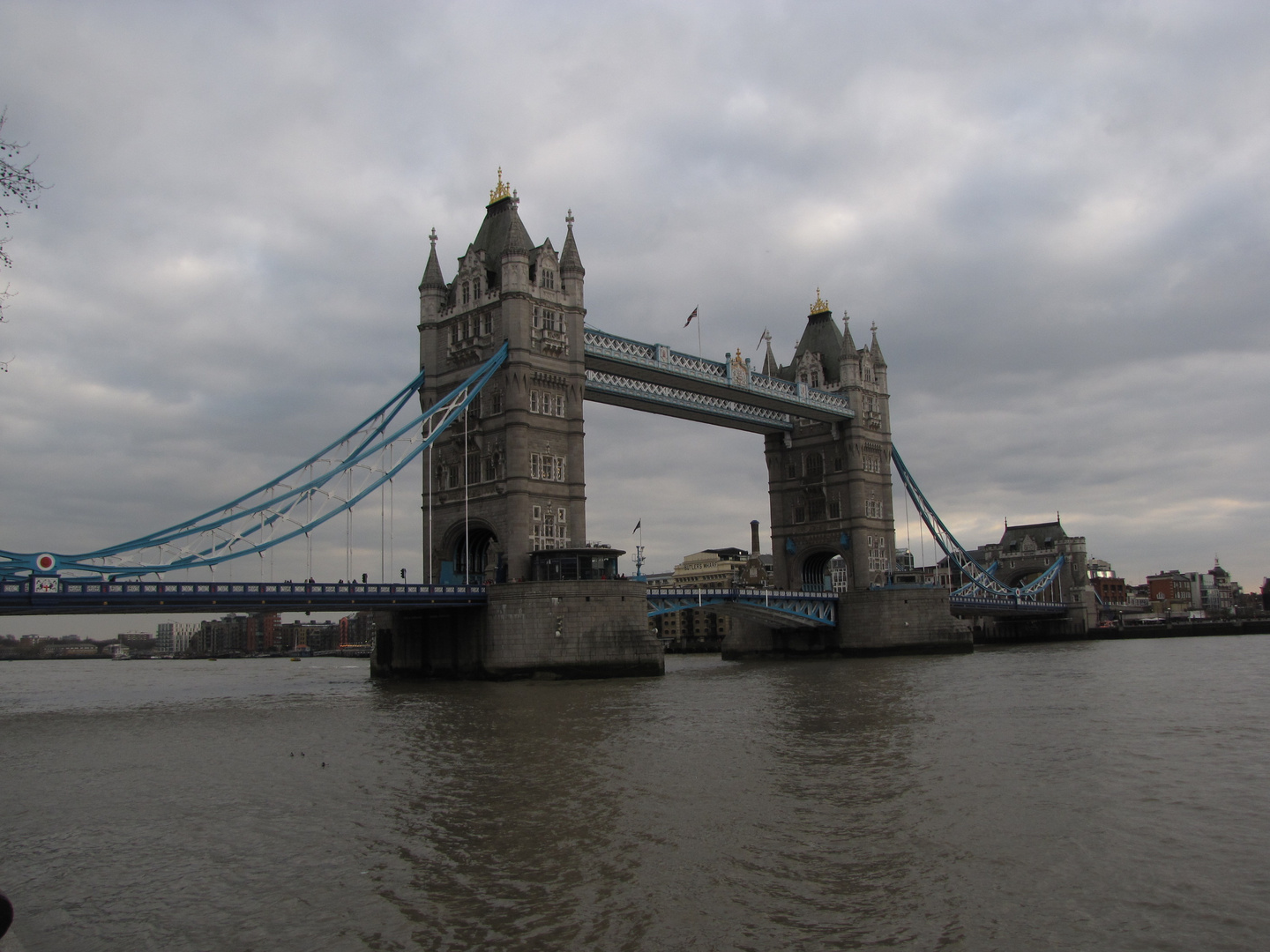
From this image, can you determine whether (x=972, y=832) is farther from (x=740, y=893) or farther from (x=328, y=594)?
(x=328, y=594)

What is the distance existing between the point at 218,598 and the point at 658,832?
1310 inches

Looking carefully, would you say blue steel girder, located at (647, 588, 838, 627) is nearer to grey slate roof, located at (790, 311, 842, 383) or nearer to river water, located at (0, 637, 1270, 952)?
grey slate roof, located at (790, 311, 842, 383)

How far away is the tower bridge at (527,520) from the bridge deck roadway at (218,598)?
98mm

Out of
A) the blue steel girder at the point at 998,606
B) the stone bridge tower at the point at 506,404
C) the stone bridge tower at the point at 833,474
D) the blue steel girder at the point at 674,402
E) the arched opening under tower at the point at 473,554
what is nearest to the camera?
the stone bridge tower at the point at 506,404

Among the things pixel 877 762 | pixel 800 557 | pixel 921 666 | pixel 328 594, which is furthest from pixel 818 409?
pixel 877 762

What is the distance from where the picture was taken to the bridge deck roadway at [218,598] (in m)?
40.6

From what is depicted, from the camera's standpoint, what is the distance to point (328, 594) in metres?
47.3

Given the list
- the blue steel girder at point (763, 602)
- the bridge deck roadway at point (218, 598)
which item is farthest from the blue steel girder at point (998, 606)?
the bridge deck roadway at point (218, 598)

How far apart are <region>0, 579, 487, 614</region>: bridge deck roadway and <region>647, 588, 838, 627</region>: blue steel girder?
14.4m

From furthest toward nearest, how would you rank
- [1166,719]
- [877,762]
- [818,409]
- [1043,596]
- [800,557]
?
[1043,596] < [800,557] < [818,409] < [1166,719] < [877,762]

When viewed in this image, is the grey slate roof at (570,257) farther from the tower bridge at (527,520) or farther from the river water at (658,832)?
the river water at (658,832)

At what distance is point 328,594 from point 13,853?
31890 mm

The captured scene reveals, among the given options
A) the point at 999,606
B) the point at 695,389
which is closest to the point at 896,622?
the point at 695,389

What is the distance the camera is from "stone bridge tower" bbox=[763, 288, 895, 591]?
269 ft
